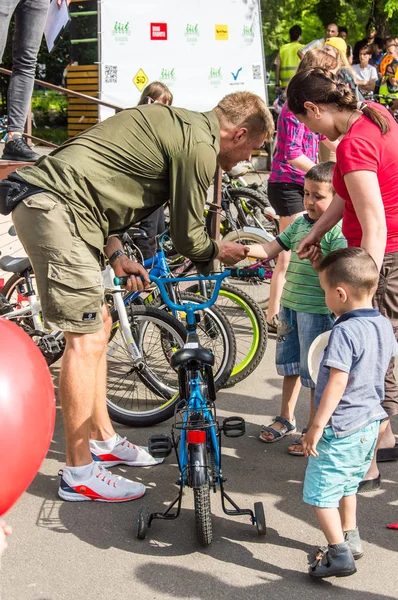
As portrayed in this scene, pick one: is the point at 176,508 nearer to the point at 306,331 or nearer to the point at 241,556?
the point at 241,556

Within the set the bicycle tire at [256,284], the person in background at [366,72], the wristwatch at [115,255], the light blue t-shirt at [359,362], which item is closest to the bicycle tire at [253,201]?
the bicycle tire at [256,284]

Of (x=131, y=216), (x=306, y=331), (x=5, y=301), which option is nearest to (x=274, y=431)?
(x=306, y=331)

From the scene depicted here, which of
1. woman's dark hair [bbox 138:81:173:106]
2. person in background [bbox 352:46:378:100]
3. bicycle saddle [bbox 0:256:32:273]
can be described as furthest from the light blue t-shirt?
person in background [bbox 352:46:378:100]

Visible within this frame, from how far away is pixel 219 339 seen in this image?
514cm

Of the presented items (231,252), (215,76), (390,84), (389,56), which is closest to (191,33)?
(215,76)

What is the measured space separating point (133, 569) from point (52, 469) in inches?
43.5

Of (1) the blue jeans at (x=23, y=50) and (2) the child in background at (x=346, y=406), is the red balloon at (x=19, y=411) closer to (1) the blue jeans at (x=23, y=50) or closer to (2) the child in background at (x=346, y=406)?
(2) the child in background at (x=346, y=406)

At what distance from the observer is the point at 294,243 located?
4.38 m

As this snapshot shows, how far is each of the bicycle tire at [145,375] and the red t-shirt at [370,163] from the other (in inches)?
57.2

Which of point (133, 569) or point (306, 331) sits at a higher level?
point (306, 331)

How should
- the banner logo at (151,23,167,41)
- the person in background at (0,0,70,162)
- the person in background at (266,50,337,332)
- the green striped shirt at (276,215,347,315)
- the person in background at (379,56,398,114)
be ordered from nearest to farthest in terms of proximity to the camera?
the green striped shirt at (276,215,347,315), the person in background at (0,0,70,162), the person in background at (266,50,337,332), the banner logo at (151,23,167,41), the person in background at (379,56,398,114)

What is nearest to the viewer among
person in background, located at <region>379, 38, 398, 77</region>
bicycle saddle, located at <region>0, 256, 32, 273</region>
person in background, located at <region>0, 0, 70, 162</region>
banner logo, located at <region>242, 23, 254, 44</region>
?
bicycle saddle, located at <region>0, 256, 32, 273</region>

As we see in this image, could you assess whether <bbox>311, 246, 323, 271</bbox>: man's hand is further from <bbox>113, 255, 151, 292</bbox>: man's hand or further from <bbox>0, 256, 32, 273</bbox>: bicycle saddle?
<bbox>0, 256, 32, 273</bbox>: bicycle saddle

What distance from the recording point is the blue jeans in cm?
554
